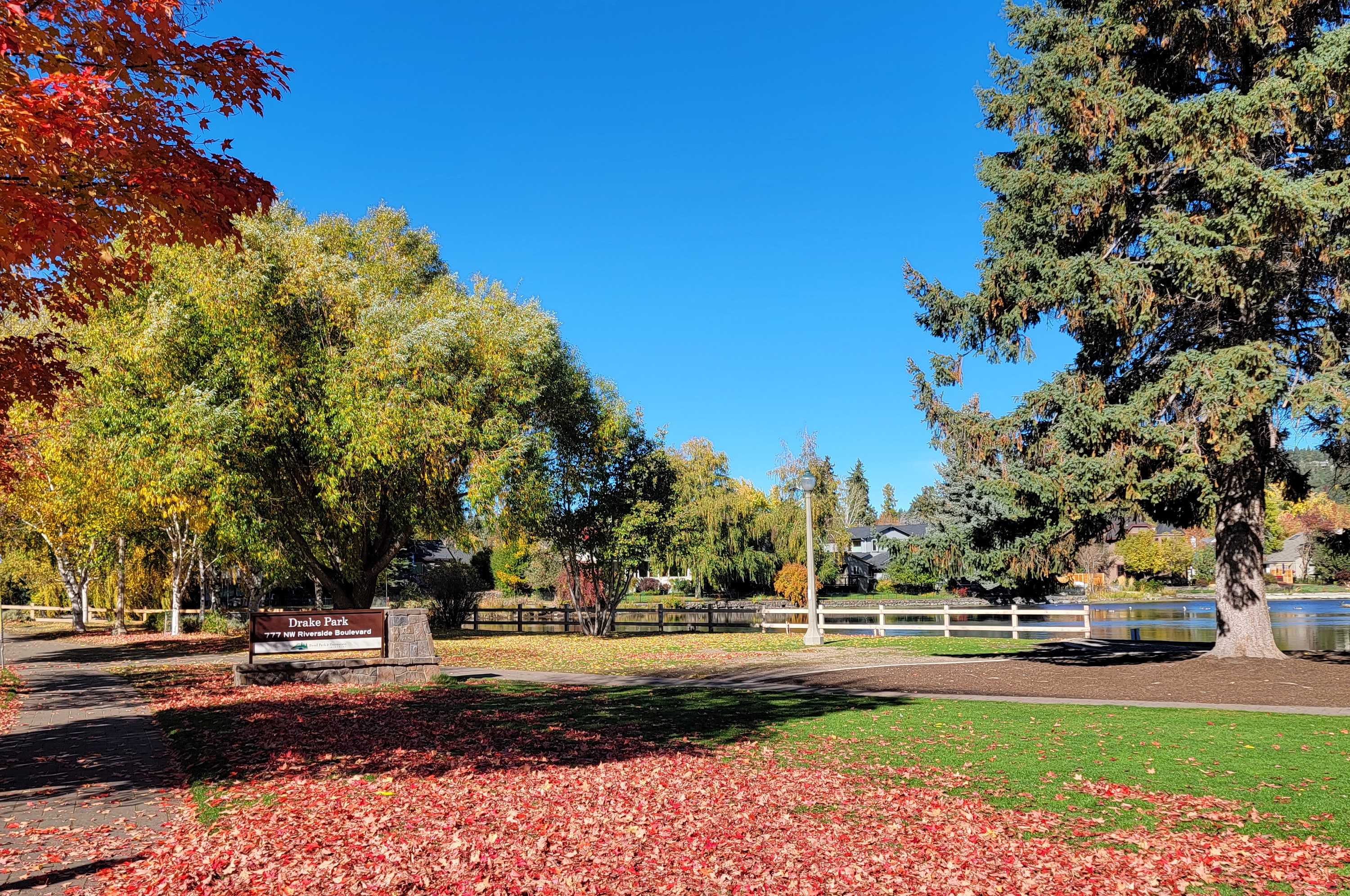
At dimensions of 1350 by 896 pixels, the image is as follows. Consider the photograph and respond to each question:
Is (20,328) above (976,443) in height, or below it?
above

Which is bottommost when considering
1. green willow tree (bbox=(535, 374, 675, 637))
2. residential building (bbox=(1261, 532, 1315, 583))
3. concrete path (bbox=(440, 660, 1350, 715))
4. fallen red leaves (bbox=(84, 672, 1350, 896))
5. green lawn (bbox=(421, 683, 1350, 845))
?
residential building (bbox=(1261, 532, 1315, 583))

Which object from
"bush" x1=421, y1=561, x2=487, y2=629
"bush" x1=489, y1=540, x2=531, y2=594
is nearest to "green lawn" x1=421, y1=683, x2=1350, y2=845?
"bush" x1=421, y1=561, x2=487, y2=629

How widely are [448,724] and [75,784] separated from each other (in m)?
3.94

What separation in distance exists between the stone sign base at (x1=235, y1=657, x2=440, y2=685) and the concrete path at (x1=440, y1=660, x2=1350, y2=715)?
1054 mm

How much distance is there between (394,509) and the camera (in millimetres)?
22188

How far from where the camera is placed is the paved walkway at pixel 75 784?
5.47 meters

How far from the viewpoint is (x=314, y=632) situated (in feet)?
49.0

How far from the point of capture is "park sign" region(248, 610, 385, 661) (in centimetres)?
1476

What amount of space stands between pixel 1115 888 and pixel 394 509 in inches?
781

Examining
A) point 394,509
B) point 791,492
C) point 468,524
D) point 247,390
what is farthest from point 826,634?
point 791,492

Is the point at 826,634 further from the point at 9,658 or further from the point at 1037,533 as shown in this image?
the point at 9,658

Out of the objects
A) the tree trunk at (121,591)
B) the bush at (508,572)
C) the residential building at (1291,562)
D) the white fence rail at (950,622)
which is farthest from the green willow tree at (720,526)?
the residential building at (1291,562)

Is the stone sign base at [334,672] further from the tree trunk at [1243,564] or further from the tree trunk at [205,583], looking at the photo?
the tree trunk at [205,583]

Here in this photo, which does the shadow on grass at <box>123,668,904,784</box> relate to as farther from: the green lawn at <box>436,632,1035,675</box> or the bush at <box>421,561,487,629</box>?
the bush at <box>421,561,487,629</box>
